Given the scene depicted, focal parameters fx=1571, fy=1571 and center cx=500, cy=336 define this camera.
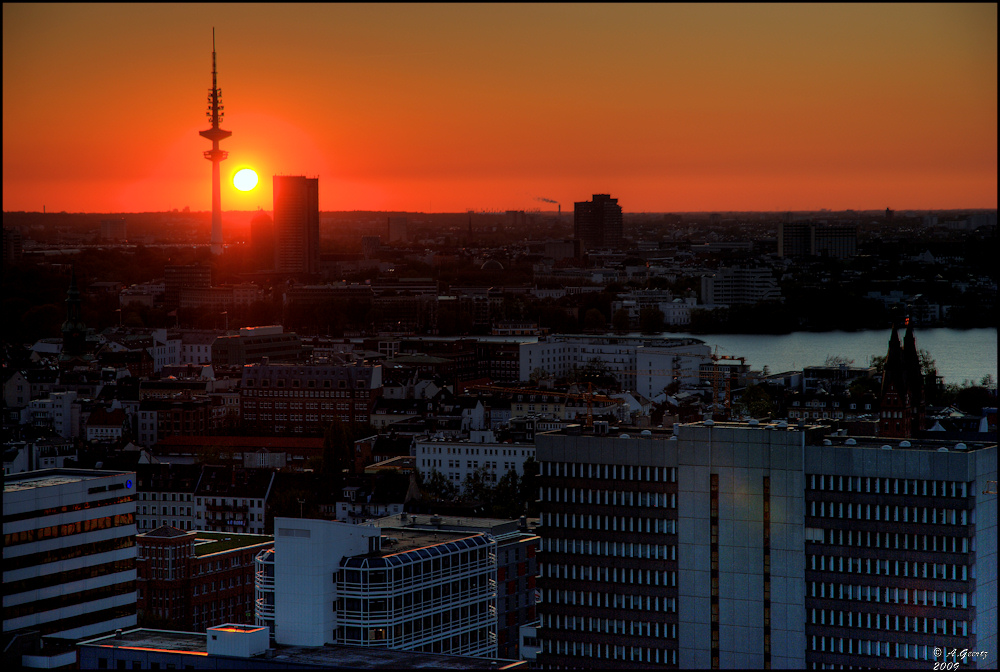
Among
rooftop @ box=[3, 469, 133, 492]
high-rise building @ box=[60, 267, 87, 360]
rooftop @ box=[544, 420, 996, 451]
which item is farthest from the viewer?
high-rise building @ box=[60, 267, 87, 360]

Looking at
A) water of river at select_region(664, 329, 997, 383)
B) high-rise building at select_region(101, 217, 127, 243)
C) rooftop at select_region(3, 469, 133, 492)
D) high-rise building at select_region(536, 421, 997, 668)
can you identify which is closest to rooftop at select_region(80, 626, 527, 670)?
high-rise building at select_region(536, 421, 997, 668)

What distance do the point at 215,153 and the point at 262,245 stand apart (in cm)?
797

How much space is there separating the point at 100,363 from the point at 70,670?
84.4ft

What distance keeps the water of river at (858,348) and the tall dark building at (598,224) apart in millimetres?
14958

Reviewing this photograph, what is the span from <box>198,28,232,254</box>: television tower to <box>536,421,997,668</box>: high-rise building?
47.7 meters

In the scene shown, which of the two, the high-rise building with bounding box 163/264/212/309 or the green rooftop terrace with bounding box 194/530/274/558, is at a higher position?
the high-rise building with bounding box 163/264/212/309

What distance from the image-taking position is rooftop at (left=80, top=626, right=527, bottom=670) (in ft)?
30.2

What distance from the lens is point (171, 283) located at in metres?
56.3

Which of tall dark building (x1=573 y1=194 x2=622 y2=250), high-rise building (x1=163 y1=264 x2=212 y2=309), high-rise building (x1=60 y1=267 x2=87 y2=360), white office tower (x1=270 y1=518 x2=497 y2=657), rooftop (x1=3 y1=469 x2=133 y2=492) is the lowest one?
white office tower (x1=270 y1=518 x2=497 y2=657)

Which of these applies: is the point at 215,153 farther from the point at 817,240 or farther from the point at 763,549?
the point at 763,549

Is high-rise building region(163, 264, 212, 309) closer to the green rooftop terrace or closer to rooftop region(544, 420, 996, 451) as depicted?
the green rooftop terrace

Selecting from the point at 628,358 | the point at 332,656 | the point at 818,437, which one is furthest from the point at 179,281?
the point at 332,656

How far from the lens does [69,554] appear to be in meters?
12.5

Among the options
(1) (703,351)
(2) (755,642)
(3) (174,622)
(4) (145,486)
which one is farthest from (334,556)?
(1) (703,351)
